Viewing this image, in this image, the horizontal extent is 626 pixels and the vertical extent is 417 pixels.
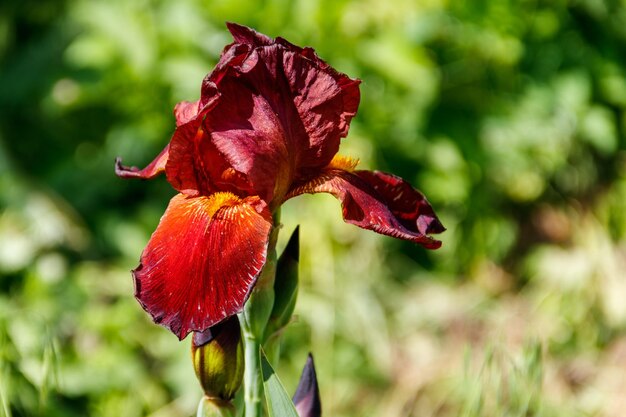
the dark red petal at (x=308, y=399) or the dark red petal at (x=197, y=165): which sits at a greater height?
the dark red petal at (x=197, y=165)

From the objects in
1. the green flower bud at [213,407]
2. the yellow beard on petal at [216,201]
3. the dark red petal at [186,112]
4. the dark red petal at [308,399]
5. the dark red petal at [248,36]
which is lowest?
the dark red petal at [308,399]

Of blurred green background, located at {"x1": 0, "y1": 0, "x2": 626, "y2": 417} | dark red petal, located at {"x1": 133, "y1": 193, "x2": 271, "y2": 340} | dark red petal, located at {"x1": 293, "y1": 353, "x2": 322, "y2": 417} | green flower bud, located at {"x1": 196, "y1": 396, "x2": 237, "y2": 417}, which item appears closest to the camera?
dark red petal, located at {"x1": 133, "y1": 193, "x2": 271, "y2": 340}

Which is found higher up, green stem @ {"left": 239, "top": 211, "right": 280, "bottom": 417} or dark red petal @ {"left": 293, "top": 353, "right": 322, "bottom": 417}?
green stem @ {"left": 239, "top": 211, "right": 280, "bottom": 417}

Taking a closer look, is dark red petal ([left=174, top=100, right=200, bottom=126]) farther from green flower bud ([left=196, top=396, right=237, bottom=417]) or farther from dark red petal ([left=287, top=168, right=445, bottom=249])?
green flower bud ([left=196, top=396, right=237, bottom=417])

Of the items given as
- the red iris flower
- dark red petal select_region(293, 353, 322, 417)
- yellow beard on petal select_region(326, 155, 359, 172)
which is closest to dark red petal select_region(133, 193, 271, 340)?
the red iris flower

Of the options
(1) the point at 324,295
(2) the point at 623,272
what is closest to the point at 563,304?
(2) the point at 623,272

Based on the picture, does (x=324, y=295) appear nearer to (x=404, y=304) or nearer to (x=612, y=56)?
(x=404, y=304)

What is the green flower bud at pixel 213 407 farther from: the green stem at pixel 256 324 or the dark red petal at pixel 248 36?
the dark red petal at pixel 248 36

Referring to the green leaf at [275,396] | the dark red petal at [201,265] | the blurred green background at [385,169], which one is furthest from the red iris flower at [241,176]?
the blurred green background at [385,169]

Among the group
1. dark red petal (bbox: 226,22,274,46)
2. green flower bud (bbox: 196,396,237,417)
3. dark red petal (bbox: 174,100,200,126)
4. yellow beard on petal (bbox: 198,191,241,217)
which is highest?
dark red petal (bbox: 226,22,274,46)
